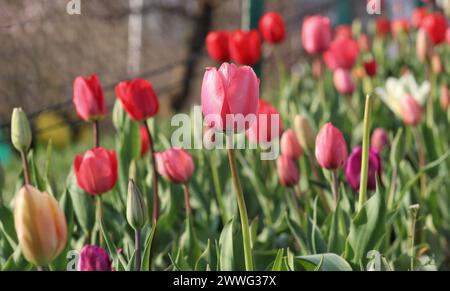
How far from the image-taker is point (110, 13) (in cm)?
427

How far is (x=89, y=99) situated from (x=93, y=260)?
0.38m

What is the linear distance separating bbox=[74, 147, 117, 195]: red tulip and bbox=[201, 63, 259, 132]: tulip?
0.30m

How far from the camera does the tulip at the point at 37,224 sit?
76 cm

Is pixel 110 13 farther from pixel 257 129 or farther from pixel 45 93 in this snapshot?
pixel 257 129

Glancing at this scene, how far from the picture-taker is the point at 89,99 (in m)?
1.20

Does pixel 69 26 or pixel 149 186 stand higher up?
pixel 69 26

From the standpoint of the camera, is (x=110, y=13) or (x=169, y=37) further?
(x=169, y=37)

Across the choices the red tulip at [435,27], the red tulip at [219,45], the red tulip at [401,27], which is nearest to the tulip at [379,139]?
the red tulip at [219,45]

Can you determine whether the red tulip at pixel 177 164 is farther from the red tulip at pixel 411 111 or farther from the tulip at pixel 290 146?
the red tulip at pixel 411 111

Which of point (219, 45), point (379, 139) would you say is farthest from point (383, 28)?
point (379, 139)

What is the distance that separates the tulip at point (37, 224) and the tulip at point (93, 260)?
100 millimetres

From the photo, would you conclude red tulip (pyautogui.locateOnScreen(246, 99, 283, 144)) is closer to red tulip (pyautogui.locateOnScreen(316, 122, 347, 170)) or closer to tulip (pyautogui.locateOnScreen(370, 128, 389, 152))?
red tulip (pyautogui.locateOnScreen(316, 122, 347, 170))

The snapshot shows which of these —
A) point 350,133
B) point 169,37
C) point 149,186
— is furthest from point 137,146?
point 169,37
